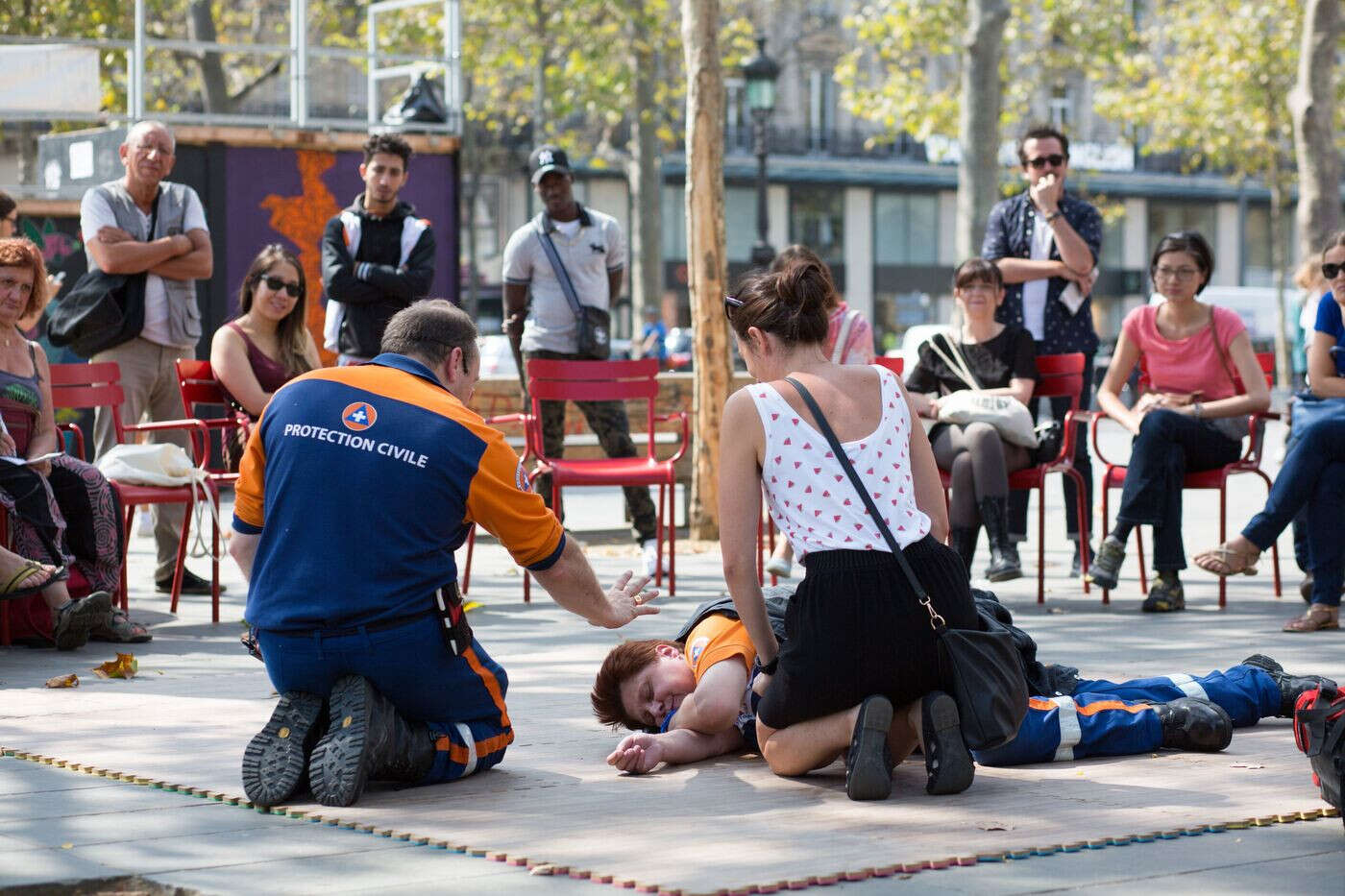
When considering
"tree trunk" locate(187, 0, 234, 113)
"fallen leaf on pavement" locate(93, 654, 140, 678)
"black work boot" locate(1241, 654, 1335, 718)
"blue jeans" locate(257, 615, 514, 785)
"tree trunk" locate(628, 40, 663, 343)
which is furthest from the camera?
"tree trunk" locate(628, 40, 663, 343)

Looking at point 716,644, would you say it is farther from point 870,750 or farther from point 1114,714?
point 1114,714

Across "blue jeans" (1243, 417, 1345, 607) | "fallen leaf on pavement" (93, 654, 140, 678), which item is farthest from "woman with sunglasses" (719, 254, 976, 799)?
"blue jeans" (1243, 417, 1345, 607)

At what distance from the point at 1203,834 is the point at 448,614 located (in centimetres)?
192

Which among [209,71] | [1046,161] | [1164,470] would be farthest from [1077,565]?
[209,71]

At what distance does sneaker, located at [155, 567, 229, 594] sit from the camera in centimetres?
968

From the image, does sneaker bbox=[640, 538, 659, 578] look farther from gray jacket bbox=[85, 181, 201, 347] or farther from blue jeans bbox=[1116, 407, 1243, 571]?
gray jacket bbox=[85, 181, 201, 347]

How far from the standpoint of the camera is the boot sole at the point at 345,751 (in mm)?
4684

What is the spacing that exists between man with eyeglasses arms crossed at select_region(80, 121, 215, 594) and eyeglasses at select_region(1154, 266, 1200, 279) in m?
4.60

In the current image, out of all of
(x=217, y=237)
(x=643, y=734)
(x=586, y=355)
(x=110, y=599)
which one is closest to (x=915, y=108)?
(x=217, y=237)

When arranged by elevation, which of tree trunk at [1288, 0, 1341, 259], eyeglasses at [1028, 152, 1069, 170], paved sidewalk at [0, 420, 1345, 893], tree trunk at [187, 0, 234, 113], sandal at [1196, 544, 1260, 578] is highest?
tree trunk at [187, 0, 234, 113]

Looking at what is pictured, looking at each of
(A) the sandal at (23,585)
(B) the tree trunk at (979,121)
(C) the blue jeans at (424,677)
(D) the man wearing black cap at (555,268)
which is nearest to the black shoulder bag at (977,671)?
(C) the blue jeans at (424,677)

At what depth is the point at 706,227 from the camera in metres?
11.8

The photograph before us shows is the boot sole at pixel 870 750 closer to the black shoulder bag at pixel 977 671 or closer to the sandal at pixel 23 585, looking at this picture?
the black shoulder bag at pixel 977 671

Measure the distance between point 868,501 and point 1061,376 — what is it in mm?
4953
